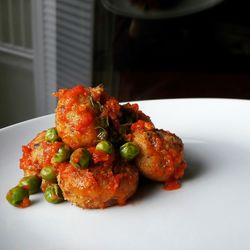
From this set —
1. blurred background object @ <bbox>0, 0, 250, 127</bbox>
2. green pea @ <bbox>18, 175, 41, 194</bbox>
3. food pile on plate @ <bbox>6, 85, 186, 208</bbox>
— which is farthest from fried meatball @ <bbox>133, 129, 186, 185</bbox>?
blurred background object @ <bbox>0, 0, 250, 127</bbox>

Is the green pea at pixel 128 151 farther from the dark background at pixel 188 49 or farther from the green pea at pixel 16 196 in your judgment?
the dark background at pixel 188 49

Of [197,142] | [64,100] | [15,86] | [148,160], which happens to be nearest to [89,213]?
[148,160]

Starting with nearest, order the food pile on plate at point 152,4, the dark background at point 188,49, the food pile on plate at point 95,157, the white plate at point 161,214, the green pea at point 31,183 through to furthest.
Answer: the white plate at point 161,214 < the food pile on plate at point 95,157 < the green pea at point 31,183 < the food pile on plate at point 152,4 < the dark background at point 188,49

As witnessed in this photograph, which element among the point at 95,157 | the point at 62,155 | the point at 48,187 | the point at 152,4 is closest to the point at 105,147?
the point at 95,157

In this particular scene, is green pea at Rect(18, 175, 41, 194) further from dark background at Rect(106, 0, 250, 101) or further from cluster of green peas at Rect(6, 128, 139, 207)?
dark background at Rect(106, 0, 250, 101)

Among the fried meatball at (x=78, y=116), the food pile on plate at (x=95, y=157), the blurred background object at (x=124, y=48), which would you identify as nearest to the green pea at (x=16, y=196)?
the food pile on plate at (x=95, y=157)

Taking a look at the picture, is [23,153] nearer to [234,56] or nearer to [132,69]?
[132,69]
